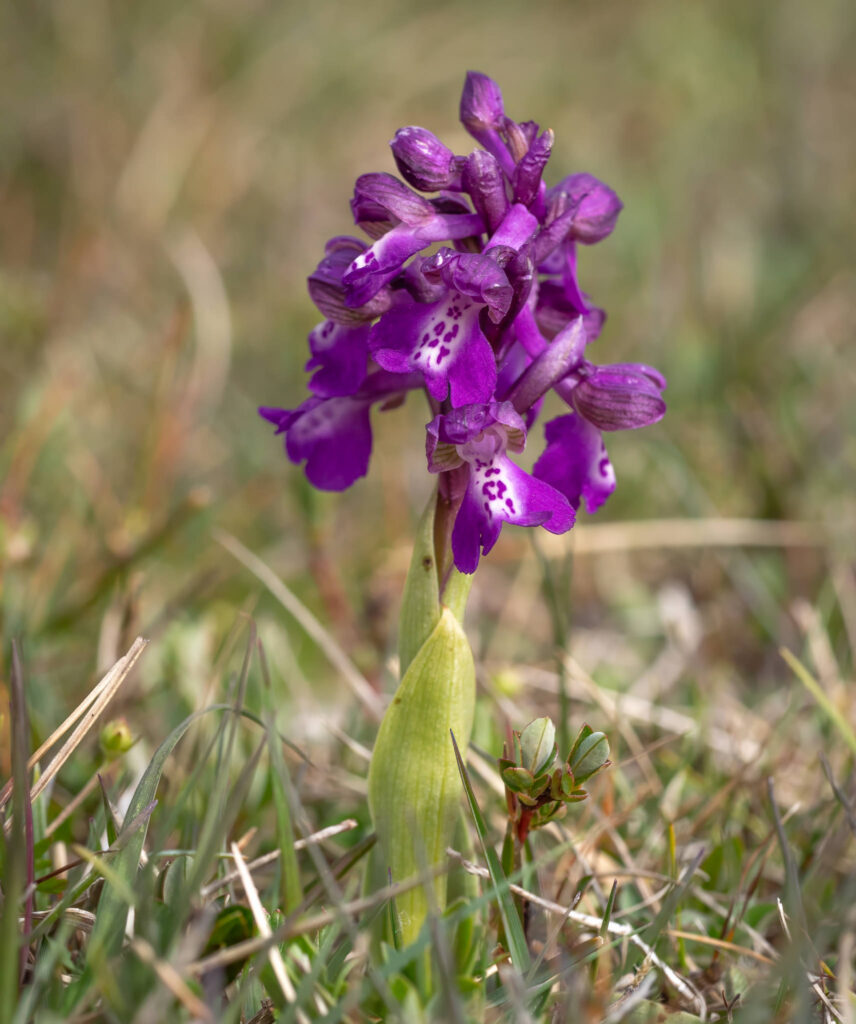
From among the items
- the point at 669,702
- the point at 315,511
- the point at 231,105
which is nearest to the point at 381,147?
the point at 231,105

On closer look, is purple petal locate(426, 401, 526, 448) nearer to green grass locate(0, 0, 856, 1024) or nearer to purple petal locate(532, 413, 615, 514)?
purple petal locate(532, 413, 615, 514)

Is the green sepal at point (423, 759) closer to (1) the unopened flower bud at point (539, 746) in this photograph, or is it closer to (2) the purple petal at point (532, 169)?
(1) the unopened flower bud at point (539, 746)

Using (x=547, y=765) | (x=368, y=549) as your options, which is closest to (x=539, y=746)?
(x=547, y=765)

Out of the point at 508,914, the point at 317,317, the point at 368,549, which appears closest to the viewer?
the point at 508,914

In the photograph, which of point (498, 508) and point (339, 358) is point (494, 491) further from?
point (339, 358)

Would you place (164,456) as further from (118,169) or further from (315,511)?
(118,169)

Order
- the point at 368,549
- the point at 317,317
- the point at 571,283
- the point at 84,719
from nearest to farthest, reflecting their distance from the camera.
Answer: the point at 84,719
the point at 571,283
the point at 368,549
the point at 317,317
